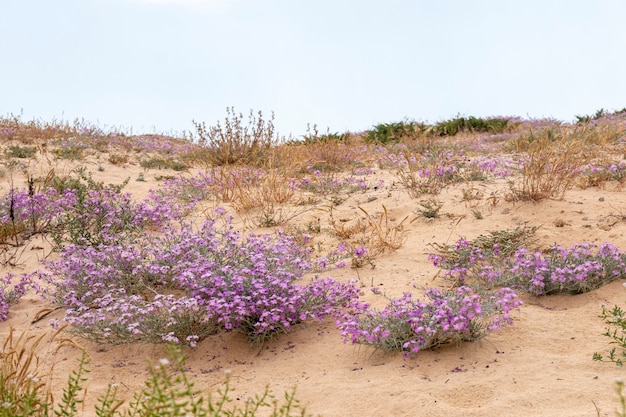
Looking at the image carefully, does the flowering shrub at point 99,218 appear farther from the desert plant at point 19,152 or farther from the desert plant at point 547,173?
the desert plant at point 19,152

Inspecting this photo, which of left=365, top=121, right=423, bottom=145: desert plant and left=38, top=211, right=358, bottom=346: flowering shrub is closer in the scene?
left=38, top=211, right=358, bottom=346: flowering shrub

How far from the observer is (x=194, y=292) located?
413 cm

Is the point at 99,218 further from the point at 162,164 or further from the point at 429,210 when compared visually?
the point at 162,164

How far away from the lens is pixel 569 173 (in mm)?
6461

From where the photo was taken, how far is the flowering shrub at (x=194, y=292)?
402 cm

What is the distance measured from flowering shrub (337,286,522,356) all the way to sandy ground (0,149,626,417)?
0.09m

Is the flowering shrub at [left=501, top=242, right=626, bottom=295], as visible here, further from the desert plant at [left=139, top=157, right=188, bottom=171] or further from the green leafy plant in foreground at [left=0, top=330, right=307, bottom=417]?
the desert plant at [left=139, top=157, right=188, bottom=171]

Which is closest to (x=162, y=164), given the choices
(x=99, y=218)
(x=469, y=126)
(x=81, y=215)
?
(x=99, y=218)

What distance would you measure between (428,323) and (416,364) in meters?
0.25

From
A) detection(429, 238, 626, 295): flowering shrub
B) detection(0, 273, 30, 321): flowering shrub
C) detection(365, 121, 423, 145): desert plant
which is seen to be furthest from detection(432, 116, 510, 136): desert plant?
detection(0, 273, 30, 321): flowering shrub

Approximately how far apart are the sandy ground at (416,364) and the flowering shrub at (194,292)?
0.13 meters

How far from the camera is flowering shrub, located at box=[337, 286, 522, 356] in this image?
3.51 metres

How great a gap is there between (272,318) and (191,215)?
3.47m

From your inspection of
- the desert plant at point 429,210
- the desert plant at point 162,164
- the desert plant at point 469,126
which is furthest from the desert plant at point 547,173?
the desert plant at point 469,126
